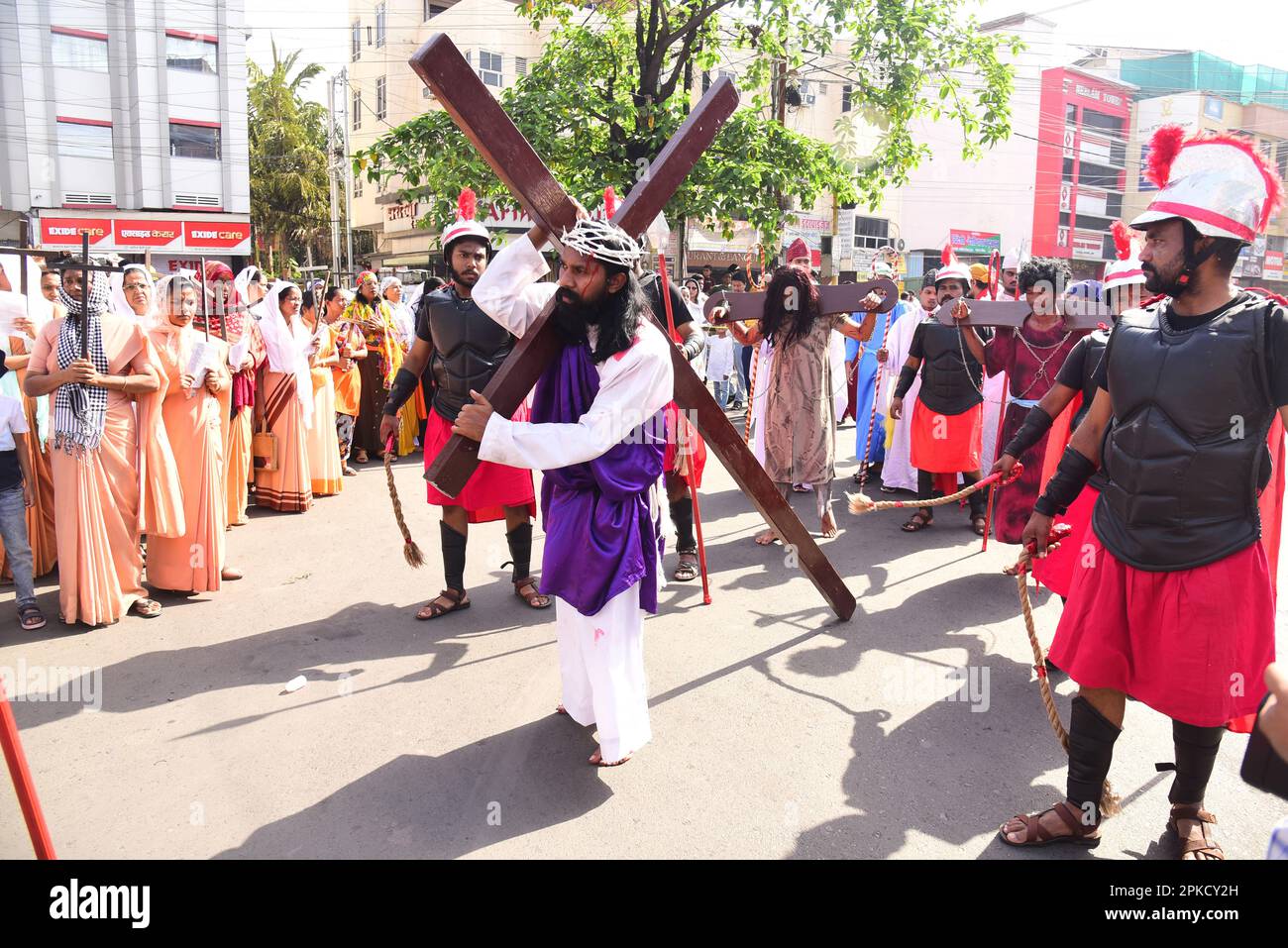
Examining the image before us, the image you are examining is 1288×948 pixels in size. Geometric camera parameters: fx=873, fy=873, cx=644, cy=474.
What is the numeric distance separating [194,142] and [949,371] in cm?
2794

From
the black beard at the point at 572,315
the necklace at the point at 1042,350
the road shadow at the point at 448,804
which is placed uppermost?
the black beard at the point at 572,315

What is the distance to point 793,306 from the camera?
6211mm

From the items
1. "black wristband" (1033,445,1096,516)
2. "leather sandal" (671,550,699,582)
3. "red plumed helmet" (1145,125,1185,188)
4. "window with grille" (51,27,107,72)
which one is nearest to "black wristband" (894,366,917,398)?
"leather sandal" (671,550,699,582)

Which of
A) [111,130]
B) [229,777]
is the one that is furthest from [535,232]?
[111,130]

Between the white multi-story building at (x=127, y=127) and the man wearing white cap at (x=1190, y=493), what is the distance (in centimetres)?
2702

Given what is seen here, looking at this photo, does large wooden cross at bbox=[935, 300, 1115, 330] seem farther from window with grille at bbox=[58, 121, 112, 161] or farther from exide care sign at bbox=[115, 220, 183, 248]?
window with grille at bbox=[58, 121, 112, 161]

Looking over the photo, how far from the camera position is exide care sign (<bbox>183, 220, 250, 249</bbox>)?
27.0m

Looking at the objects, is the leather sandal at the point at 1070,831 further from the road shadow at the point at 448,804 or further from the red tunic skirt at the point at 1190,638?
the road shadow at the point at 448,804

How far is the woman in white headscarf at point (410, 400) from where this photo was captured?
10.4 m

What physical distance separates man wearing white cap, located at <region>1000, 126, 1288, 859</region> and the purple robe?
1.53 metres

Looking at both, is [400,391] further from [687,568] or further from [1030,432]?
[1030,432]

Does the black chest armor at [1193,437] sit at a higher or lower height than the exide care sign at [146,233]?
lower

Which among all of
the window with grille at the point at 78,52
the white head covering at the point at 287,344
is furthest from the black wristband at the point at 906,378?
the window with grille at the point at 78,52
